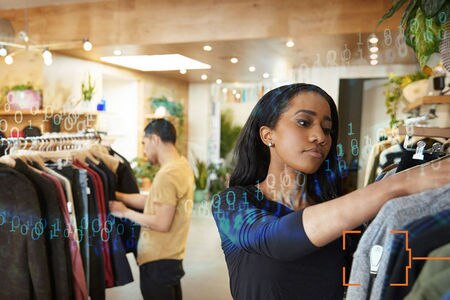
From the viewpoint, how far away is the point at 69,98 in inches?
105

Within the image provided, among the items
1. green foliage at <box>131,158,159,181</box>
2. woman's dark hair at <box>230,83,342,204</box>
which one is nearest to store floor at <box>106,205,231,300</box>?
green foliage at <box>131,158,159,181</box>

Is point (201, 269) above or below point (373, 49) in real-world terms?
below

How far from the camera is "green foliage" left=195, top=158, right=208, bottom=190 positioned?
2.72m

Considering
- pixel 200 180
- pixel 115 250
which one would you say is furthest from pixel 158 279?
pixel 200 180

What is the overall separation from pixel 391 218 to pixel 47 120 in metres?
2.25

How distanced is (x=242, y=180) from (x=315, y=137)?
24 cm

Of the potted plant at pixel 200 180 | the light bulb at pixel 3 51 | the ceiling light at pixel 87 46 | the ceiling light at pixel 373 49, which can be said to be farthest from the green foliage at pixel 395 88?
the light bulb at pixel 3 51

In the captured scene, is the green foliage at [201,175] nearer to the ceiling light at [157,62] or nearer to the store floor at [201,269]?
the store floor at [201,269]

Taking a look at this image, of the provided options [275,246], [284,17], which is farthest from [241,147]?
[284,17]

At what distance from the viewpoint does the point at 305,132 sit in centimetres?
82

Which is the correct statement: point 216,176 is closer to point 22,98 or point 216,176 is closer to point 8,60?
point 22,98

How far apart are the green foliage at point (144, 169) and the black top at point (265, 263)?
181 cm

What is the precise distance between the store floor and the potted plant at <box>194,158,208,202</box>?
10cm

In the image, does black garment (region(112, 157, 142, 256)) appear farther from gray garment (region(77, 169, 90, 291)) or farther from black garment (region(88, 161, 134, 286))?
gray garment (region(77, 169, 90, 291))
